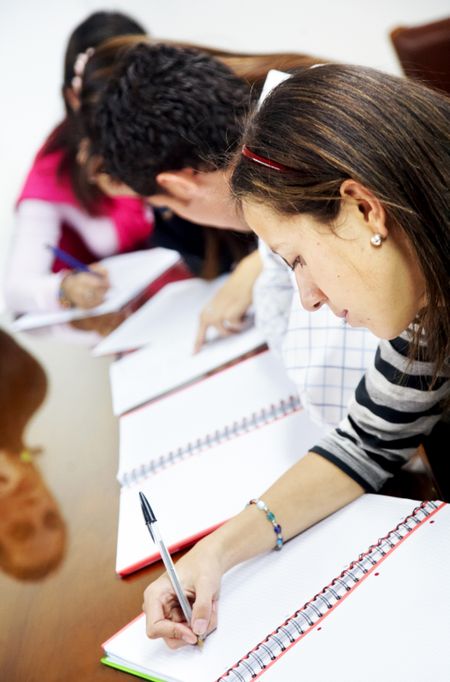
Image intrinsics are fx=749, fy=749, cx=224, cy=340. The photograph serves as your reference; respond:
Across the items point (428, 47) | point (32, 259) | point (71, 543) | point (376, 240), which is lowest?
point (32, 259)

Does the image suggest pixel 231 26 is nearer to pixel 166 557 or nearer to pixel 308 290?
pixel 308 290

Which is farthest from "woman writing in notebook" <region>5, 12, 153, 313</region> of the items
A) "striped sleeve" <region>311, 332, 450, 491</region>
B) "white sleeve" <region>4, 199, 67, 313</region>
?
"striped sleeve" <region>311, 332, 450, 491</region>

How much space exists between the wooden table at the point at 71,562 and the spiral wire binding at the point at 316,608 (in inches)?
5.1

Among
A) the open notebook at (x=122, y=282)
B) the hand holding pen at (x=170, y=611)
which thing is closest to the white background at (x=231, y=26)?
the open notebook at (x=122, y=282)

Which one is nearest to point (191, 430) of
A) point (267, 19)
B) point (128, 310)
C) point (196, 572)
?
point (196, 572)

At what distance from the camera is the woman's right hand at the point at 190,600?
0.66 m

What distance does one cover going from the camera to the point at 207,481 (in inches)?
35.8

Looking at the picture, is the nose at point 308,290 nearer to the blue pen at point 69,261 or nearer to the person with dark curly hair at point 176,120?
the person with dark curly hair at point 176,120

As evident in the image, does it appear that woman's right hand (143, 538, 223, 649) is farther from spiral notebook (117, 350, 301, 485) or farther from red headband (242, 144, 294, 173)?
red headband (242, 144, 294, 173)

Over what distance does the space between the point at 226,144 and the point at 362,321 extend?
48cm

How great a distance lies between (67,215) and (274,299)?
3.74 feet

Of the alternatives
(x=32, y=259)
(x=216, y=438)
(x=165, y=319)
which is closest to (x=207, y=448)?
(x=216, y=438)

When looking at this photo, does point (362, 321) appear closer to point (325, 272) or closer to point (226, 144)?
point (325, 272)

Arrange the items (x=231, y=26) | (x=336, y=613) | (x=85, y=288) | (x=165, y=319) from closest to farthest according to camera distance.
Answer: (x=336, y=613) → (x=165, y=319) → (x=85, y=288) → (x=231, y=26)
